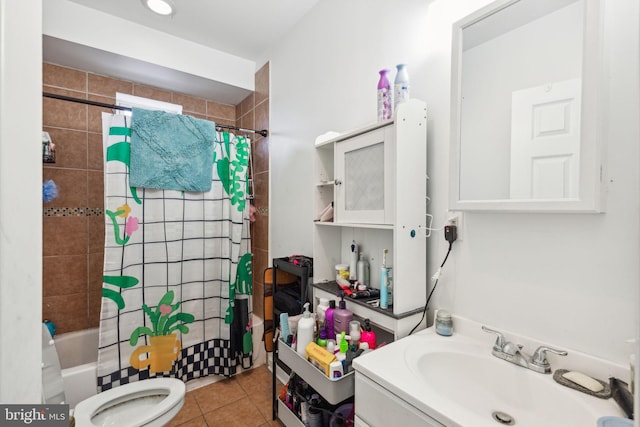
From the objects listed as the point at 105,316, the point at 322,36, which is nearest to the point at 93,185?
the point at 105,316

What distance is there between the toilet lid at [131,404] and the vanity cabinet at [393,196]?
1020mm

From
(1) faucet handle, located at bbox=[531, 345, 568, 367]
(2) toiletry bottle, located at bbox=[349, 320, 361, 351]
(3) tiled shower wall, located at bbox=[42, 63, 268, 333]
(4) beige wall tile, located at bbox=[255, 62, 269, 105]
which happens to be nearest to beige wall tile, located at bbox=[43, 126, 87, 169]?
(3) tiled shower wall, located at bbox=[42, 63, 268, 333]

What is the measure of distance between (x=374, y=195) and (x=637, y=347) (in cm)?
94

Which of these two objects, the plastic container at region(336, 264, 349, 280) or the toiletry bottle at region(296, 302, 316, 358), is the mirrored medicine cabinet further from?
the toiletry bottle at region(296, 302, 316, 358)

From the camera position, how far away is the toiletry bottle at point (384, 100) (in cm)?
115

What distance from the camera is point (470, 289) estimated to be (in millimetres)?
1048

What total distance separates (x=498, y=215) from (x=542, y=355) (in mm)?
440

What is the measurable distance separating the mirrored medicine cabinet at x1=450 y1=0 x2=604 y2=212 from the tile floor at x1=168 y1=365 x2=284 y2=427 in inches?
65.8

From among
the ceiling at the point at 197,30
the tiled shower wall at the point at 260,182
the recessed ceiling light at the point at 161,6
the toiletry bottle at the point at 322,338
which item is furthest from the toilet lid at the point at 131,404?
the recessed ceiling light at the point at 161,6

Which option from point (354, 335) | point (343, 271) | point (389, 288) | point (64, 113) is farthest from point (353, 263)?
point (64, 113)

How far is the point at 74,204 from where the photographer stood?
2.11m

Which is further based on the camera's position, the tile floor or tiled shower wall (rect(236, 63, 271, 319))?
tiled shower wall (rect(236, 63, 271, 319))

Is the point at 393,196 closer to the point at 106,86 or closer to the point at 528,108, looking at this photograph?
the point at 528,108

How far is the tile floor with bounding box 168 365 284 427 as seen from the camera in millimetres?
1646
